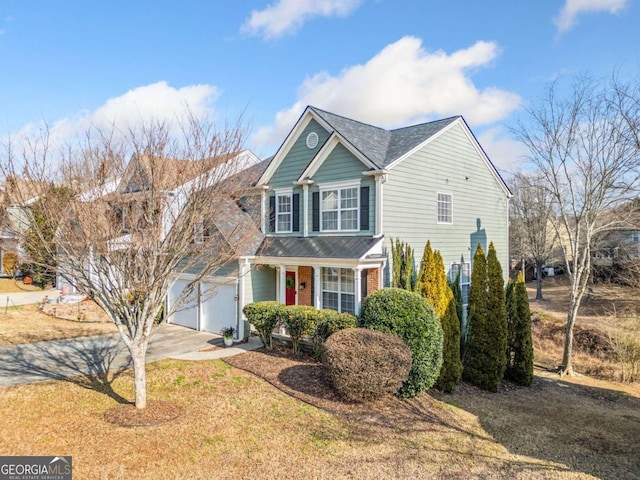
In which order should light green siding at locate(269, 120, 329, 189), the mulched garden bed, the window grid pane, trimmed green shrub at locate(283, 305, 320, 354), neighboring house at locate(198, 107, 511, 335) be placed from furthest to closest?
the window grid pane, light green siding at locate(269, 120, 329, 189), neighboring house at locate(198, 107, 511, 335), trimmed green shrub at locate(283, 305, 320, 354), the mulched garden bed

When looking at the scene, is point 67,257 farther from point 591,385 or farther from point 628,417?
point 591,385

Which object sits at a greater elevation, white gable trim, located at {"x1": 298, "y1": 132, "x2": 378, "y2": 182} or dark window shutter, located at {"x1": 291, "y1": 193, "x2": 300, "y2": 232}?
white gable trim, located at {"x1": 298, "y1": 132, "x2": 378, "y2": 182}

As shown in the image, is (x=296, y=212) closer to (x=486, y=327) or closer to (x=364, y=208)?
(x=364, y=208)

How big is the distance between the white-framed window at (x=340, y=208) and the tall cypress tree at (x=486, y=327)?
4.53 metres

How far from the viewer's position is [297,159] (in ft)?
55.3

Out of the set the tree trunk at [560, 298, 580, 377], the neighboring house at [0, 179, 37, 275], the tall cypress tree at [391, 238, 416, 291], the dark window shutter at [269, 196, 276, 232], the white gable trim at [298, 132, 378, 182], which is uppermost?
the white gable trim at [298, 132, 378, 182]

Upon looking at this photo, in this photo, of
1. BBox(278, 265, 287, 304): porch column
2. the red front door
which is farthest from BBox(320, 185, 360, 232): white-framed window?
the red front door

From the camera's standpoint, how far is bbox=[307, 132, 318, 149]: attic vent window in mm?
16280

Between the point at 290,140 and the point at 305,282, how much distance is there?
6004 mm

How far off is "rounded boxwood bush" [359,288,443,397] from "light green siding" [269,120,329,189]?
7578 millimetres

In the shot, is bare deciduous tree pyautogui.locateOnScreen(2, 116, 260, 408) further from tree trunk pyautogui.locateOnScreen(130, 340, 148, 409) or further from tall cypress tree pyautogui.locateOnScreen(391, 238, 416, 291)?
tall cypress tree pyautogui.locateOnScreen(391, 238, 416, 291)

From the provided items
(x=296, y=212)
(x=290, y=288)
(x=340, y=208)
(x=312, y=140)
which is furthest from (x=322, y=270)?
(x=312, y=140)

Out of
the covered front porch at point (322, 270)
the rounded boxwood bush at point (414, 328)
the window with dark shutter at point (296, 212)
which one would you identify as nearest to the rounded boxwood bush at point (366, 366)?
the rounded boxwood bush at point (414, 328)

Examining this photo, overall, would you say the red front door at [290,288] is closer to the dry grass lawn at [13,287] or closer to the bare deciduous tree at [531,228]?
the dry grass lawn at [13,287]
